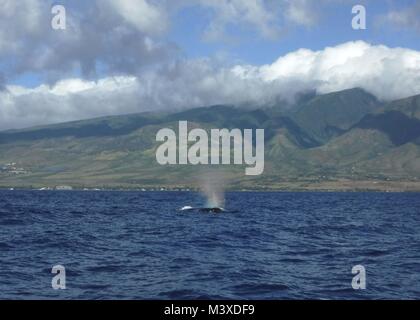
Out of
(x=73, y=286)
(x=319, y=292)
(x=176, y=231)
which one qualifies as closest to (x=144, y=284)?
(x=73, y=286)

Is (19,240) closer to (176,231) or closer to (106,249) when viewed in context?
(106,249)

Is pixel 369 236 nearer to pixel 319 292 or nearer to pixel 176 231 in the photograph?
pixel 176 231

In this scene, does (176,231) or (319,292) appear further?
(176,231)

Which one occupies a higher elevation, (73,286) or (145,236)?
(145,236)

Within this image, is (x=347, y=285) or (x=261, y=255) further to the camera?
(x=261, y=255)

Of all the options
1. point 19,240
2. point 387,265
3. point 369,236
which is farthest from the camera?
point 369,236

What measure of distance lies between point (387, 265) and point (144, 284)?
74.9 ft

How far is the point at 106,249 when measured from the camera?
190 feet
